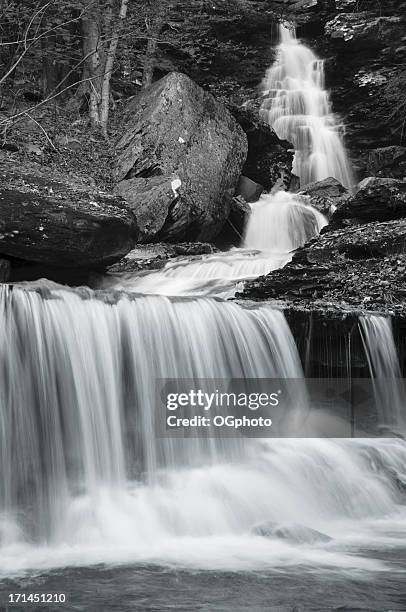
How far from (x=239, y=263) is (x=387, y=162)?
7.59 m

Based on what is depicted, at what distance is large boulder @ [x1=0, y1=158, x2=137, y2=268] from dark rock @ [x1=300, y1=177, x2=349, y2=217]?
Answer: 18.0ft

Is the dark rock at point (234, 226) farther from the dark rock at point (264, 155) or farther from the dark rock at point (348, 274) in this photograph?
the dark rock at point (348, 274)

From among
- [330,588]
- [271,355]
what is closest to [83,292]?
[271,355]

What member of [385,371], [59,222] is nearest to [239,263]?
[59,222]

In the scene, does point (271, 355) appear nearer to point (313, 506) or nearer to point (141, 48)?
point (313, 506)

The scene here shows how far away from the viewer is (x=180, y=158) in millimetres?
12383

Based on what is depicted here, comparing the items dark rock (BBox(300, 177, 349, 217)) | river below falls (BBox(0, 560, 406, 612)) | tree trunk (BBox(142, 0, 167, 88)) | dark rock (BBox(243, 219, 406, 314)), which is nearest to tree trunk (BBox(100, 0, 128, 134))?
tree trunk (BBox(142, 0, 167, 88))

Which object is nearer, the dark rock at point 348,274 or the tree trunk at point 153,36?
the dark rock at point 348,274

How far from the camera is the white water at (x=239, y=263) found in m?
9.75

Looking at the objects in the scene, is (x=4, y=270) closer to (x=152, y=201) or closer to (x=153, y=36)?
(x=152, y=201)

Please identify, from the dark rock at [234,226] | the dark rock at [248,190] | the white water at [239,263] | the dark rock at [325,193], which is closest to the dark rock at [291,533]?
the white water at [239,263]

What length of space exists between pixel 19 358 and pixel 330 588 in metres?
3.04

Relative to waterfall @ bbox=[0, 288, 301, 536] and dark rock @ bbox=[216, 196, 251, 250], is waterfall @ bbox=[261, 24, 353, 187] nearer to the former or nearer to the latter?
dark rock @ bbox=[216, 196, 251, 250]

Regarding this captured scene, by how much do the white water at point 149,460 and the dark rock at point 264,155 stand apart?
912 centimetres
